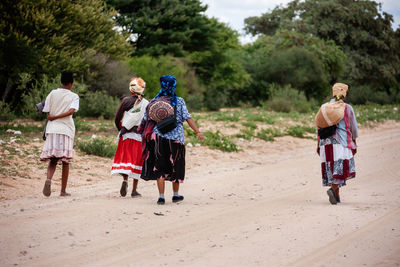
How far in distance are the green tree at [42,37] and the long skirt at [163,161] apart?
10.1m

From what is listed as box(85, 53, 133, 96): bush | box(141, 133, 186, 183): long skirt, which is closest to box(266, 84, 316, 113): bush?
box(85, 53, 133, 96): bush

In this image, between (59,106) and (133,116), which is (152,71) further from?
(59,106)

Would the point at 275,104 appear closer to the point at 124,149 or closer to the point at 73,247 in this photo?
the point at 124,149

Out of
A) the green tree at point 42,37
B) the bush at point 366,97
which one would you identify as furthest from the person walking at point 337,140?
the bush at point 366,97

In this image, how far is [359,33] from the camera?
141 feet

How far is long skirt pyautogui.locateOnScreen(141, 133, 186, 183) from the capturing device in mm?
7664

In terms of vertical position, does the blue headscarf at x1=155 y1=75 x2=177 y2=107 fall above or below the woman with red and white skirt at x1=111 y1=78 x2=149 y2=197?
above

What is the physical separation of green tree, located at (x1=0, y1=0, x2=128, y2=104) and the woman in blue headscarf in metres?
9.99

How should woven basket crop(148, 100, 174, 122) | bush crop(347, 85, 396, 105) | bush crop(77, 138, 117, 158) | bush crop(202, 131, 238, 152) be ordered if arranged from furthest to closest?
1. bush crop(347, 85, 396, 105)
2. bush crop(202, 131, 238, 152)
3. bush crop(77, 138, 117, 158)
4. woven basket crop(148, 100, 174, 122)

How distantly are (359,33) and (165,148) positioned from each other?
3909cm

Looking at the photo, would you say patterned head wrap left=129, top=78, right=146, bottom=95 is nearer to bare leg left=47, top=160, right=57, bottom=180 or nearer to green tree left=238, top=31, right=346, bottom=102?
bare leg left=47, top=160, right=57, bottom=180

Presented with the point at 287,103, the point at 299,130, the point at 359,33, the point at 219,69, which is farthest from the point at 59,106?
the point at 359,33

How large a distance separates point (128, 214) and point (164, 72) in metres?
17.2

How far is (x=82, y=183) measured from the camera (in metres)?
9.63
